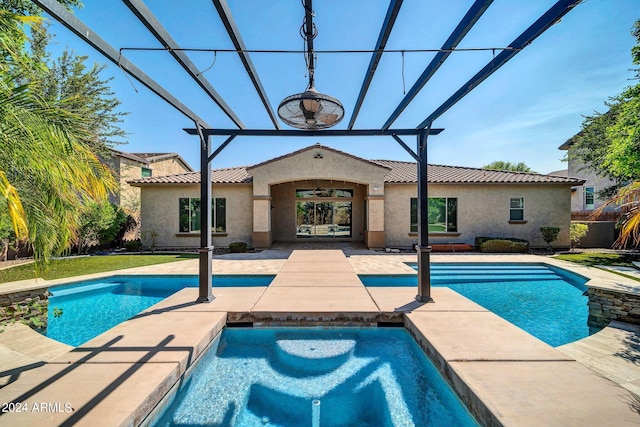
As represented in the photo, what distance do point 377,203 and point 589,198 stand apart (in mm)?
23129

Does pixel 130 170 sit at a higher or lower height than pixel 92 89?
lower

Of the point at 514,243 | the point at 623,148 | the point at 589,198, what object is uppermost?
the point at 623,148

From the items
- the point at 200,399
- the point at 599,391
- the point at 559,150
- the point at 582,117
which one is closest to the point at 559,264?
the point at 599,391

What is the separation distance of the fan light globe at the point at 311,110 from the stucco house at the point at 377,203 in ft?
34.4

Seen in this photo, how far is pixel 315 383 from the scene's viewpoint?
376 centimetres

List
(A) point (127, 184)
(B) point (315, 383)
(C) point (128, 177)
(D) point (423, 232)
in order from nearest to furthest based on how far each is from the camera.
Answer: (B) point (315, 383) < (D) point (423, 232) < (A) point (127, 184) < (C) point (128, 177)

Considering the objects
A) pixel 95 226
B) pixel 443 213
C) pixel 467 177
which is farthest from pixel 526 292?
pixel 95 226

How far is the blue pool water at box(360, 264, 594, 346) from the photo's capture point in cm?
586

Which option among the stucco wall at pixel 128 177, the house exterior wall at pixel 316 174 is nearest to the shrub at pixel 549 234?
the house exterior wall at pixel 316 174

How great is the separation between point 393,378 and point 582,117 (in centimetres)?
2406

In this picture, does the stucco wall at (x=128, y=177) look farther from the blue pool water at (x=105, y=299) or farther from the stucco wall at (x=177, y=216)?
the blue pool water at (x=105, y=299)

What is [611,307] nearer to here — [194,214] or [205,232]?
[205,232]

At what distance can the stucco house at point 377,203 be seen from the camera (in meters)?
15.0

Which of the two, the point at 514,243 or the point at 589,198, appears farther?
the point at 589,198
